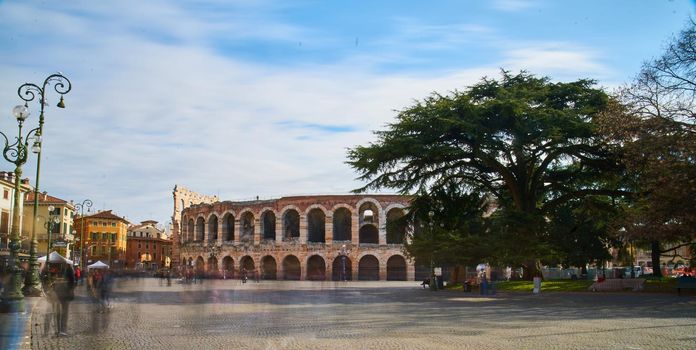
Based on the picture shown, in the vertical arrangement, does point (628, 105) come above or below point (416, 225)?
above

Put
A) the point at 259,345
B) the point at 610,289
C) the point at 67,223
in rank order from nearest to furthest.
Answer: the point at 259,345
the point at 610,289
the point at 67,223

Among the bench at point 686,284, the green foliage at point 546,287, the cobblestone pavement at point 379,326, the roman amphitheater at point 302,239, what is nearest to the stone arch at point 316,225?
the roman amphitheater at point 302,239

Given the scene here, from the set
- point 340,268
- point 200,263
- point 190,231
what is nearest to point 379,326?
point 340,268

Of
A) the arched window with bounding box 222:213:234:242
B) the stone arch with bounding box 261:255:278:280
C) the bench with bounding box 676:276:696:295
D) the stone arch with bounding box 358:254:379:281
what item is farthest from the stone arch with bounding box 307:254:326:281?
the bench with bounding box 676:276:696:295

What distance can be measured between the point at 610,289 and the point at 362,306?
40.2 feet

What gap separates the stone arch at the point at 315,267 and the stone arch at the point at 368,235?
5.15 metres

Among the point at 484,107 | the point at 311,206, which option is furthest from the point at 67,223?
the point at 484,107

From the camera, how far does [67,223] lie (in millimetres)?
76438

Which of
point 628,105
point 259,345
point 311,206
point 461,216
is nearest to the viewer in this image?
point 259,345

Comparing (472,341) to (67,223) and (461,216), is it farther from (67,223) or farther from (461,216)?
(67,223)

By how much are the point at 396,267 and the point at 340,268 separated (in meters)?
5.41

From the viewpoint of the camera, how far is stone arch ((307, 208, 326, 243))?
62991 millimetres

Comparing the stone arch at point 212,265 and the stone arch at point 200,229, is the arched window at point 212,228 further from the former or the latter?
the stone arch at point 212,265

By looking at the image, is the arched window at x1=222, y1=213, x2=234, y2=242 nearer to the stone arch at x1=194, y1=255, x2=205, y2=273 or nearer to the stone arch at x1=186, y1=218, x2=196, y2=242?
the stone arch at x1=194, y1=255, x2=205, y2=273
